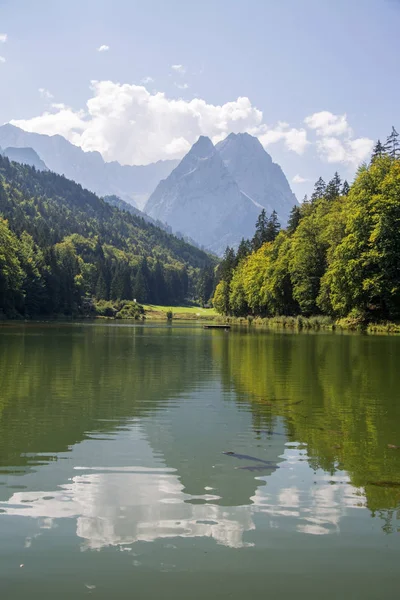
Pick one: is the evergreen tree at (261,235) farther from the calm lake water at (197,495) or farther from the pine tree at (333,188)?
the calm lake water at (197,495)

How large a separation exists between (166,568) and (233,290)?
134838 mm

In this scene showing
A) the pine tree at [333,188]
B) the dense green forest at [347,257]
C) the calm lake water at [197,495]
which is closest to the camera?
the calm lake water at [197,495]

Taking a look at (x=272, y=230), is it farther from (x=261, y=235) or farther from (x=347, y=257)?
(x=347, y=257)

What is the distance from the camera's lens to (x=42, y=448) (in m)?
11.8

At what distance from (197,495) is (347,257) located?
62.4 meters

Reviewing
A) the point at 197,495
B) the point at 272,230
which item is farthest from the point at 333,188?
the point at 197,495

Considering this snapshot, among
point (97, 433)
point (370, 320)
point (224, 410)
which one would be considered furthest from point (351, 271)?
point (97, 433)

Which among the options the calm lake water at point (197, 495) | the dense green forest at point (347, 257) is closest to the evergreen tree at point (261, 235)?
the dense green forest at point (347, 257)

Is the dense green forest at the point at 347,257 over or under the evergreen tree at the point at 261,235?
under

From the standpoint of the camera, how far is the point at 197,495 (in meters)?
8.88

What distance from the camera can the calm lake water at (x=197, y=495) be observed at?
626 cm

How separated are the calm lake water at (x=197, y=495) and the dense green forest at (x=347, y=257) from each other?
158 ft

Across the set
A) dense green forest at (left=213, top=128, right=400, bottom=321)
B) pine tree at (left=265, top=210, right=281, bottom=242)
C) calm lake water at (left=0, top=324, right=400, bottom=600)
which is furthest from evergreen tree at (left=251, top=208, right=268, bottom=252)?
calm lake water at (left=0, top=324, right=400, bottom=600)

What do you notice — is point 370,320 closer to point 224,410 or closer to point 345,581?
point 224,410
